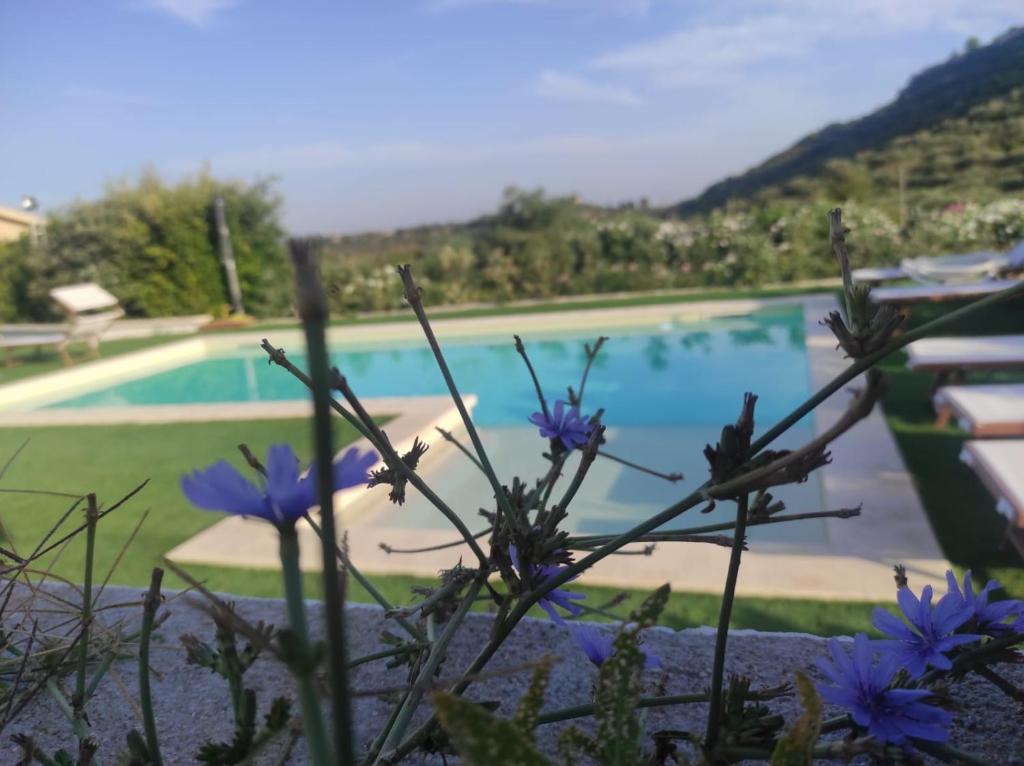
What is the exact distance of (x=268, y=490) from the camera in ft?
1.08

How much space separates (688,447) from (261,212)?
15119mm

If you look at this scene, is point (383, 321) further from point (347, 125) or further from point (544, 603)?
point (347, 125)

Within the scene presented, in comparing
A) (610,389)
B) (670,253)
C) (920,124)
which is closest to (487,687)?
(610,389)

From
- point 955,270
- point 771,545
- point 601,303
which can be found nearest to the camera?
point 771,545

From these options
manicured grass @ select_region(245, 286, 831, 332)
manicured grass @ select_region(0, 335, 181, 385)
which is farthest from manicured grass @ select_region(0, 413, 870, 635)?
manicured grass @ select_region(245, 286, 831, 332)

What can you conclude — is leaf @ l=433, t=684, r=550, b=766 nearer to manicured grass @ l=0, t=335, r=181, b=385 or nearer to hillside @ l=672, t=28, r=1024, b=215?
manicured grass @ l=0, t=335, r=181, b=385

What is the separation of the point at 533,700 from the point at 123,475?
6.28 m

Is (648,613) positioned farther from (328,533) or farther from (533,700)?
(328,533)

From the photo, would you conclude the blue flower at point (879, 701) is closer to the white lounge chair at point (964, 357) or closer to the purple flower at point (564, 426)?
the purple flower at point (564, 426)

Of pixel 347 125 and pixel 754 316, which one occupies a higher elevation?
pixel 347 125

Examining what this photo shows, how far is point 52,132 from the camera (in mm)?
32938

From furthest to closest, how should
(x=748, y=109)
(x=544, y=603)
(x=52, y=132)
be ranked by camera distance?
(x=748, y=109)
(x=52, y=132)
(x=544, y=603)

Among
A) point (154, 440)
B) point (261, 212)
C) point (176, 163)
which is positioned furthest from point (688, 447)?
point (176, 163)

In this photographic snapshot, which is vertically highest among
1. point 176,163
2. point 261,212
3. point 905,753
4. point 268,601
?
point 176,163
